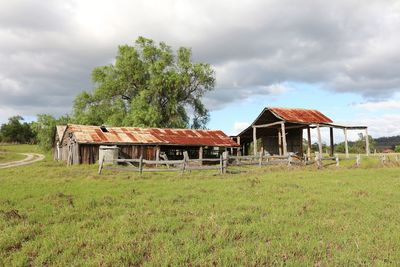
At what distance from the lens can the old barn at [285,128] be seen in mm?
30541

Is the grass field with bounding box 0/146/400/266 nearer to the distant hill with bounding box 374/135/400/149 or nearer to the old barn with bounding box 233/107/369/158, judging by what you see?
the old barn with bounding box 233/107/369/158

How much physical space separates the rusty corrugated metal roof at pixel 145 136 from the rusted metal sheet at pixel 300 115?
7301 millimetres

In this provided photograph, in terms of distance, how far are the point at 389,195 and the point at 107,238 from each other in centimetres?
944

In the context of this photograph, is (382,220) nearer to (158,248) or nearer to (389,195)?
(389,195)

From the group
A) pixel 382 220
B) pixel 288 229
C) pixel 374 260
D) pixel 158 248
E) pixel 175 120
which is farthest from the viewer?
pixel 175 120

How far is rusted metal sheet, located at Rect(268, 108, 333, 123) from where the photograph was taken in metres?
30.8

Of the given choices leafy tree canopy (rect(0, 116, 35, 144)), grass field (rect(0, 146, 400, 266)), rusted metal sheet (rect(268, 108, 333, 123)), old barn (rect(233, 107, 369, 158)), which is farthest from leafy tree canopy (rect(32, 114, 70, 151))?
leafy tree canopy (rect(0, 116, 35, 144))

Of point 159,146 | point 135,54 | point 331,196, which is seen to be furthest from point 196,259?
point 135,54

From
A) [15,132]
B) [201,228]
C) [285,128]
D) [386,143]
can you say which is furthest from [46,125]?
Result: [386,143]

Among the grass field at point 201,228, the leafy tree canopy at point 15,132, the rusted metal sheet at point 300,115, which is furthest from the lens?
the leafy tree canopy at point 15,132

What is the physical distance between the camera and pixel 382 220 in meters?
8.09

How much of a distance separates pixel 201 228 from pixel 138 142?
24713 mm

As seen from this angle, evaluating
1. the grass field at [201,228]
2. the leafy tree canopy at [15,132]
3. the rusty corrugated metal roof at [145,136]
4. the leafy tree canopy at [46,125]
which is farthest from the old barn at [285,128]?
the leafy tree canopy at [15,132]

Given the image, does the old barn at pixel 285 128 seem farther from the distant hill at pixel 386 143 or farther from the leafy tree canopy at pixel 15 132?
the leafy tree canopy at pixel 15 132
